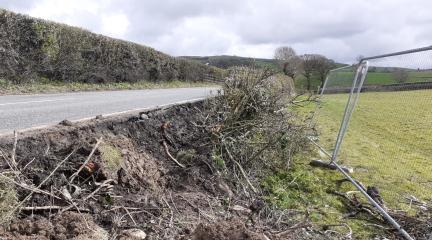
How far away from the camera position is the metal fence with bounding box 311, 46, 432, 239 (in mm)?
5826

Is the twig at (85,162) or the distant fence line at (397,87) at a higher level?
Answer: the distant fence line at (397,87)

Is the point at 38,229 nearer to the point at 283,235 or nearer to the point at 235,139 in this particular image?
the point at 283,235

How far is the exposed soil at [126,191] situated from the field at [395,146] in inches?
87.2

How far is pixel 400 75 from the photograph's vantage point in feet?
20.3

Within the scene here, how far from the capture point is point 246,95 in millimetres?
7980

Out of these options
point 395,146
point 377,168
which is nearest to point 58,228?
point 395,146

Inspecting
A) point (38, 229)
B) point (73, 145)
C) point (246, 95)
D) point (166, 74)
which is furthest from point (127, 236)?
point (166, 74)

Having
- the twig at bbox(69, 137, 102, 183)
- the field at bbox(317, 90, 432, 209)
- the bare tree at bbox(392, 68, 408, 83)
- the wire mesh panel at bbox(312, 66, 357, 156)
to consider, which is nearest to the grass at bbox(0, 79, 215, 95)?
the wire mesh panel at bbox(312, 66, 357, 156)

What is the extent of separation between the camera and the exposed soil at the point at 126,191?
3.71 metres

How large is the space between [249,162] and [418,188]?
2.72 m

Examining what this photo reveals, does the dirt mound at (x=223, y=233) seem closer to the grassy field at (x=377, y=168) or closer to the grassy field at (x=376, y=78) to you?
the grassy field at (x=377, y=168)

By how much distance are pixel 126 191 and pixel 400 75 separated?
4068mm

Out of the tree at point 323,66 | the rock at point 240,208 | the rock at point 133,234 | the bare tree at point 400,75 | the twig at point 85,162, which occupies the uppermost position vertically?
the bare tree at point 400,75

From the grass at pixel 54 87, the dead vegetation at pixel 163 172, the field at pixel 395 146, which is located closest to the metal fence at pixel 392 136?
the field at pixel 395 146
